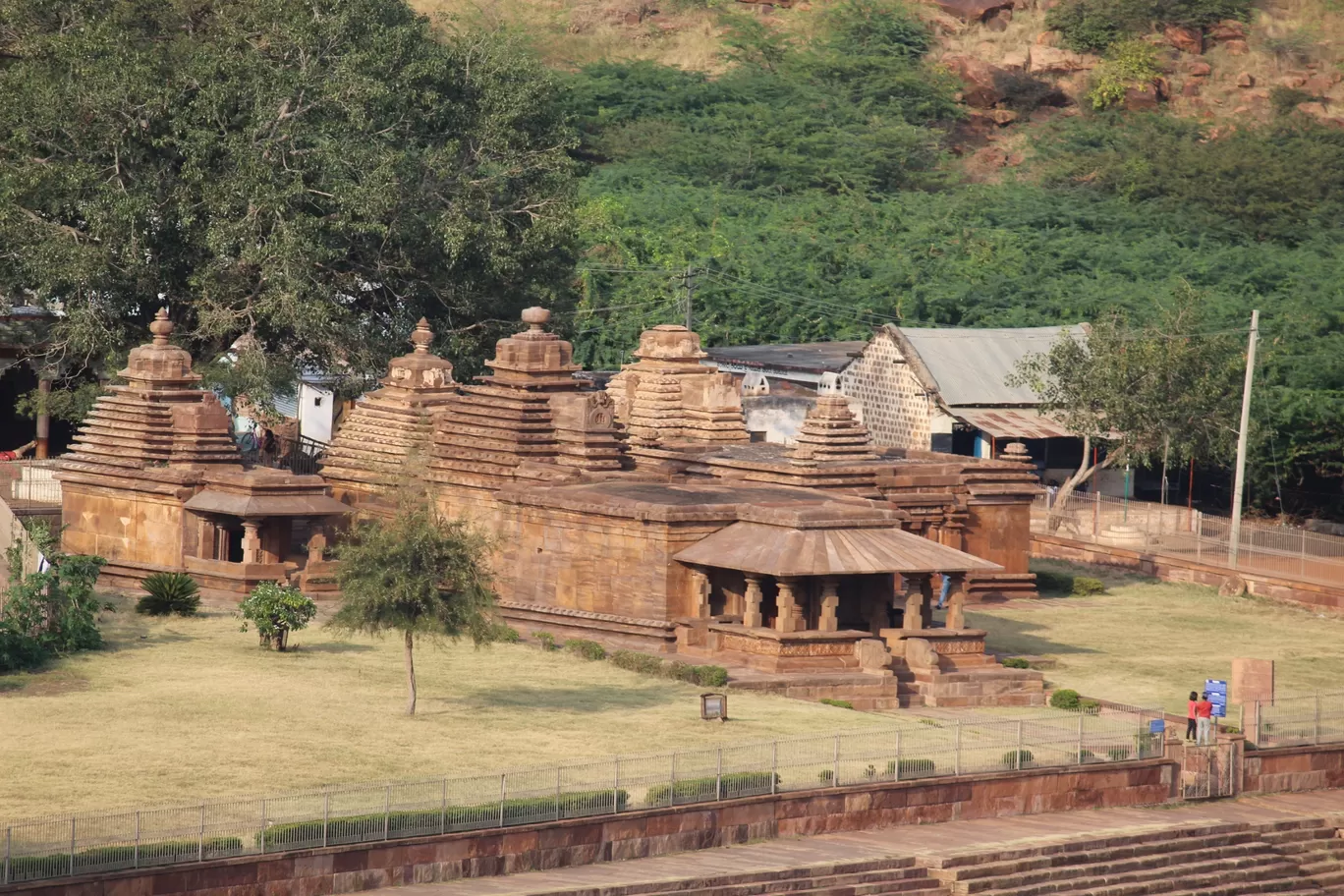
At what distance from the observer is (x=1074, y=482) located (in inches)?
2832

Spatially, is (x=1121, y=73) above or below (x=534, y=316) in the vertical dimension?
above

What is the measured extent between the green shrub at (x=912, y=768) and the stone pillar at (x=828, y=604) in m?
8.93

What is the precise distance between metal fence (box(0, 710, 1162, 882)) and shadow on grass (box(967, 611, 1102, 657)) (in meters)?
8.38

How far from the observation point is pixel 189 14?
3007 inches

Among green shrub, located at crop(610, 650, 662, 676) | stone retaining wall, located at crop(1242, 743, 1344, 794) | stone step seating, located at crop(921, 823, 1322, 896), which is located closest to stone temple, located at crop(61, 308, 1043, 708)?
green shrub, located at crop(610, 650, 662, 676)

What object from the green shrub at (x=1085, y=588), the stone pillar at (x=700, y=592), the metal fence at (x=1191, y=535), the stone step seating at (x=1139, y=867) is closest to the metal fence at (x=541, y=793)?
the stone step seating at (x=1139, y=867)

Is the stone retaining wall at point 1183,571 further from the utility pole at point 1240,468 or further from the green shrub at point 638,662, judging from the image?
the green shrub at point 638,662

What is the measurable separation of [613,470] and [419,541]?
13474 millimetres

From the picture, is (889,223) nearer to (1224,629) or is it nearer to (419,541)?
(1224,629)

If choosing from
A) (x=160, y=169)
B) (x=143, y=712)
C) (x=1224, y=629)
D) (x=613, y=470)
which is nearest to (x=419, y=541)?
(x=143, y=712)

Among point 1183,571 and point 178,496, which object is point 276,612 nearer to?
point 178,496

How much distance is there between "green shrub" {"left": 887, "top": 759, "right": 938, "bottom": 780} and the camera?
136 feet

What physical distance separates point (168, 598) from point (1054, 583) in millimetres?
21452

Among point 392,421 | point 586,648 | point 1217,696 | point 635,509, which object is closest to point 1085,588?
point 635,509
